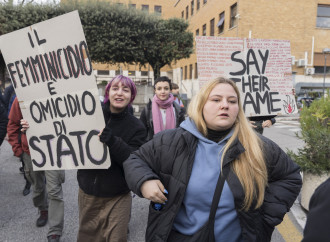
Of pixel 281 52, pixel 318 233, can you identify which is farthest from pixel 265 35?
pixel 318 233

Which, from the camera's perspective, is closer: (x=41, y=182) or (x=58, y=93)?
(x=58, y=93)

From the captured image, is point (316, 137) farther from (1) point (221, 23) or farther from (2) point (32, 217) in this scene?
(1) point (221, 23)

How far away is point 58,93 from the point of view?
2312mm

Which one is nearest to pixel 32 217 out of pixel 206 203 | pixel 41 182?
pixel 41 182

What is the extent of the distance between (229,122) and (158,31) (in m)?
16.0

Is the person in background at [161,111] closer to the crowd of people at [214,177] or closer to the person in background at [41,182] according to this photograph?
the person in background at [41,182]

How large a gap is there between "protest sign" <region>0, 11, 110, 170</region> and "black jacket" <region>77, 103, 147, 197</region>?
12cm

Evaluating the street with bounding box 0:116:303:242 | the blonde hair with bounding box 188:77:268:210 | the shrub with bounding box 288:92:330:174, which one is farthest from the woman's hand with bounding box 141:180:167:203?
the shrub with bounding box 288:92:330:174

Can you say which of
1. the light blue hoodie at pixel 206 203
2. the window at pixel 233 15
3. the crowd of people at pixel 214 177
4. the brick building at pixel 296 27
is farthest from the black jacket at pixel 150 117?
the window at pixel 233 15

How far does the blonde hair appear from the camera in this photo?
1442 millimetres

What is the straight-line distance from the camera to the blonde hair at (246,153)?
1442 mm

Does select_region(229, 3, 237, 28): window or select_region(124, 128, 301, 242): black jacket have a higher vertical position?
select_region(229, 3, 237, 28): window

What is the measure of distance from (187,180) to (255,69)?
2.57 meters

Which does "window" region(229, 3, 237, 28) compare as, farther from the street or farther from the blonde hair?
the blonde hair
